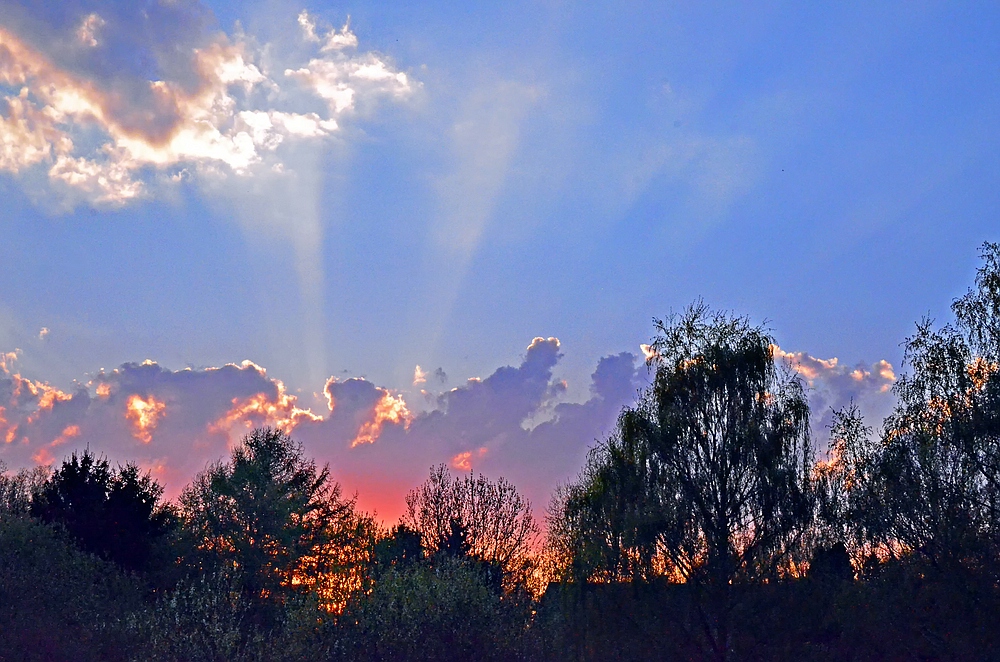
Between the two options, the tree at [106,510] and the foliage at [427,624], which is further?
the tree at [106,510]

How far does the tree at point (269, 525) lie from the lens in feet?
132

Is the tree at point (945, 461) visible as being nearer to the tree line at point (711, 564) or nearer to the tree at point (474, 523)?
the tree line at point (711, 564)

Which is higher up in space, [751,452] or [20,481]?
[20,481]

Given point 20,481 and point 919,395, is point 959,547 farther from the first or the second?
point 20,481

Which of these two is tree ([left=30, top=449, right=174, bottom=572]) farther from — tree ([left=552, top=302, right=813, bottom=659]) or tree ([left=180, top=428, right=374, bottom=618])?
tree ([left=552, top=302, right=813, bottom=659])

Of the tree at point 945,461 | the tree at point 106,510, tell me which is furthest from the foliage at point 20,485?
the tree at point 945,461

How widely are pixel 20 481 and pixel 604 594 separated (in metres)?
64.3

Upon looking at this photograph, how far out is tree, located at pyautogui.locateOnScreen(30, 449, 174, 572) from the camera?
37.1 meters

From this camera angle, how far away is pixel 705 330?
28.5 meters

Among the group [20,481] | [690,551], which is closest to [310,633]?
[690,551]

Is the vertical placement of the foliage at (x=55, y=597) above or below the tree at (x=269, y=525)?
below

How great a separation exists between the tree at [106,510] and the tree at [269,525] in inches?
107

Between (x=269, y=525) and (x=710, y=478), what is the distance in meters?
23.7

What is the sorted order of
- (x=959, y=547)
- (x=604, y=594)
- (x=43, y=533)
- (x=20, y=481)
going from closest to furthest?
1. (x=959, y=547)
2. (x=604, y=594)
3. (x=43, y=533)
4. (x=20, y=481)
